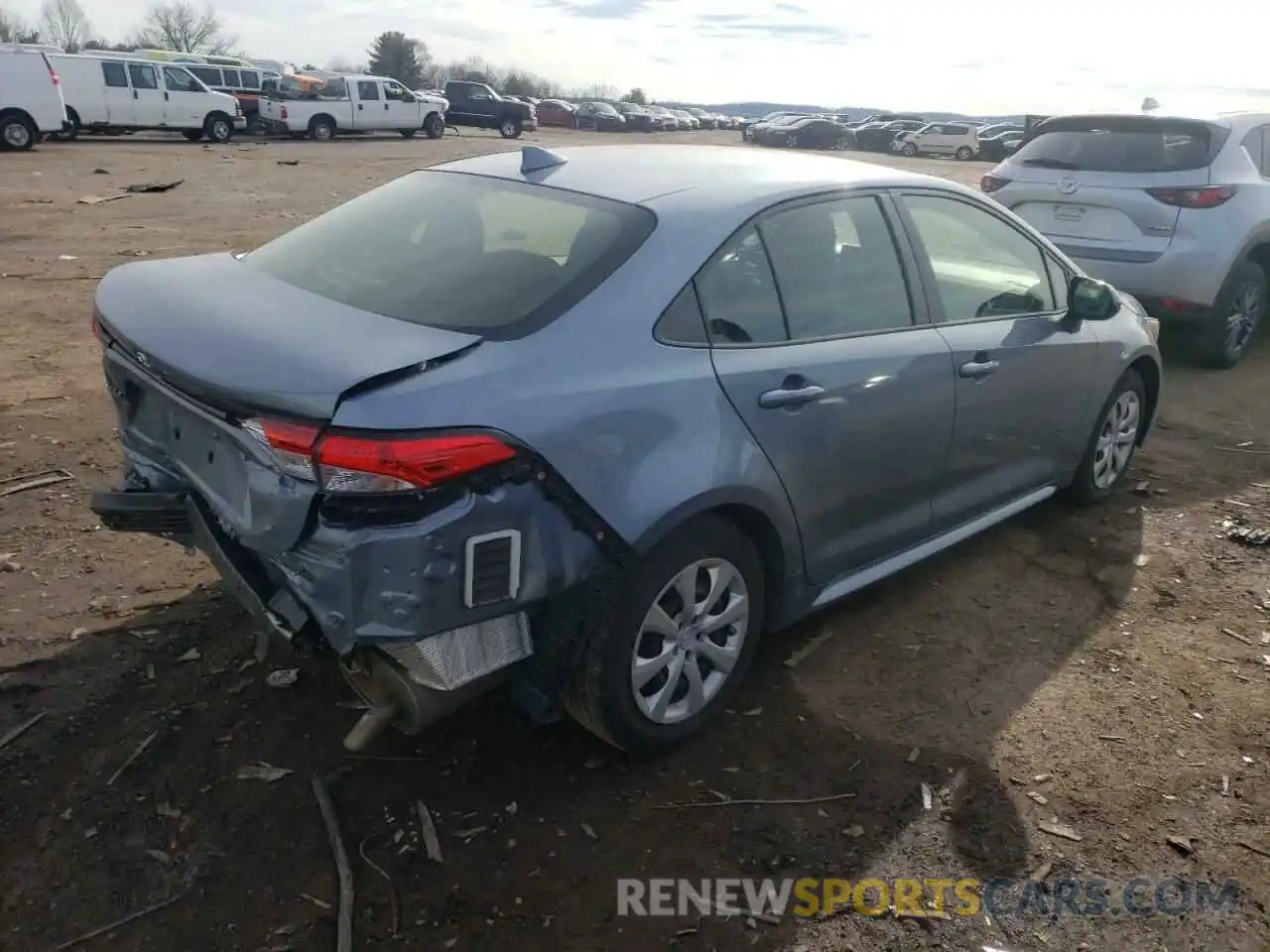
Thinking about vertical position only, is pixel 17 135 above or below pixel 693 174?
below

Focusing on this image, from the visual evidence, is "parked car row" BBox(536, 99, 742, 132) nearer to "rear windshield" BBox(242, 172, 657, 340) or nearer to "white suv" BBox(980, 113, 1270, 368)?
"white suv" BBox(980, 113, 1270, 368)

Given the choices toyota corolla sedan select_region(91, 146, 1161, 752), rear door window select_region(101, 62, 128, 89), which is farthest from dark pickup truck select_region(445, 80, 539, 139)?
toyota corolla sedan select_region(91, 146, 1161, 752)

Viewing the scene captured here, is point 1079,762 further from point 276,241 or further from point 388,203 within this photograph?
point 276,241

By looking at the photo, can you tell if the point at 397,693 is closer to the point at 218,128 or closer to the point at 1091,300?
the point at 1091,300

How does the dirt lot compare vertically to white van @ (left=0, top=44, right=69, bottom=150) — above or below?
below

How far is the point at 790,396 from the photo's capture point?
307 cm

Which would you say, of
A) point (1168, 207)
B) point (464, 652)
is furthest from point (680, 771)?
point (1168, 207)

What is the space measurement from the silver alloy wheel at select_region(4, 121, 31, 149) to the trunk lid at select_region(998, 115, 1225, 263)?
799 inches

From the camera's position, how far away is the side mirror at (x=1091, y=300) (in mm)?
4227

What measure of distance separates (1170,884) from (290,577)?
2.41 meters

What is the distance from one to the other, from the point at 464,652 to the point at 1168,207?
20.5 ft

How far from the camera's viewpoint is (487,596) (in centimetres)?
247

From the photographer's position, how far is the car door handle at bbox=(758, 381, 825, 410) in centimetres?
301

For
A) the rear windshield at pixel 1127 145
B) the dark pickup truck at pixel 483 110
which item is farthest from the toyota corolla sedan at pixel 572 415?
the dark pickup truck at pixel 483 110
